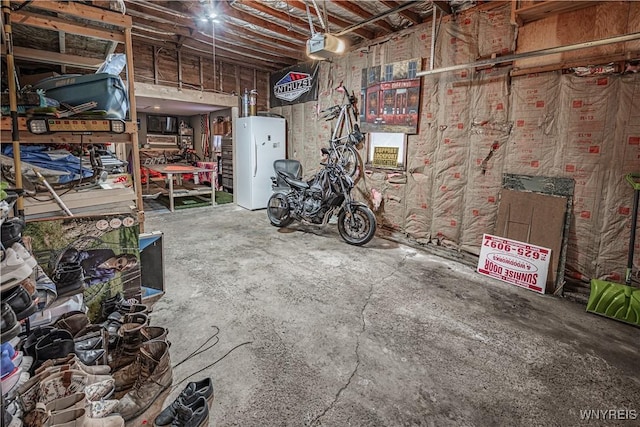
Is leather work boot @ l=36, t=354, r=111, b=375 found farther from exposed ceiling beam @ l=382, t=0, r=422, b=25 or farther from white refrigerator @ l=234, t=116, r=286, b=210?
white refrigerator @ l=234, t=116, r=286, b=210

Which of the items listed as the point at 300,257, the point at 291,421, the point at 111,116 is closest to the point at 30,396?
the point at 291,421

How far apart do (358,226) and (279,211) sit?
1354mm

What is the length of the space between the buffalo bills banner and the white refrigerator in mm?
512

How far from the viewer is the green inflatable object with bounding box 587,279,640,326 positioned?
98.3 inches

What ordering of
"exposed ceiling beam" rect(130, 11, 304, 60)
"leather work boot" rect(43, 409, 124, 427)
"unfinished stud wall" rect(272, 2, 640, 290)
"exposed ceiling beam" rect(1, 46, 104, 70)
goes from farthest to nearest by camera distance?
"exposed ceiling beam" rect(130, 11, 304, 60) < "unfinished stud wall" rect(272, 2, 640, 290) < "exposed ceiling beam" rect(1, 46, 104, 70) < "leather work boot" rect(43, 409, 124, 427)

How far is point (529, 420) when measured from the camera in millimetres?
1584

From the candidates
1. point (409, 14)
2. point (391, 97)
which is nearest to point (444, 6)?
point (409, 14)

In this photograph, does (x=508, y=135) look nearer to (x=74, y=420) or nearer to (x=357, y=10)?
(x=357, y=10)

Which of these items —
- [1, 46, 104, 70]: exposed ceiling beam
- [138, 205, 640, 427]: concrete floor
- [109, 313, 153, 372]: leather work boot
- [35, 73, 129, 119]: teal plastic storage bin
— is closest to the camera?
[138, 205, 640, 427]: concrete floor

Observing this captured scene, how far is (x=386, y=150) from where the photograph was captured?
181 inches

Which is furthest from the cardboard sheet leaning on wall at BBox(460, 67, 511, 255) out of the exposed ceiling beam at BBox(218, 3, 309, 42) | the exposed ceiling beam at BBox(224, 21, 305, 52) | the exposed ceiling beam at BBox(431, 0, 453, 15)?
the exposed ceiling beam at BBox(224, 21, 305, 52)

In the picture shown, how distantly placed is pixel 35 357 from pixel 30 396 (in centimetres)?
27

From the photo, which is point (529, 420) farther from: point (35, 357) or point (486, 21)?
point (486, 21)

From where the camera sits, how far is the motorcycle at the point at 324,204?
4.25 metres
